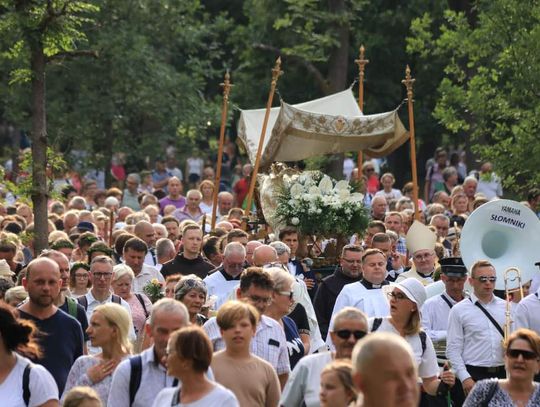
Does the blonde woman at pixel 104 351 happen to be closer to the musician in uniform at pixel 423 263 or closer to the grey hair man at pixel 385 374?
the grey hair man at pixel 385 374

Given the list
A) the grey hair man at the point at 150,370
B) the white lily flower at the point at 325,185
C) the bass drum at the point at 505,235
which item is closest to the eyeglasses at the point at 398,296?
the grey hair man at the point at 150,370

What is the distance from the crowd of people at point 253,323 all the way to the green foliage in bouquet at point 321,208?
0.89ft

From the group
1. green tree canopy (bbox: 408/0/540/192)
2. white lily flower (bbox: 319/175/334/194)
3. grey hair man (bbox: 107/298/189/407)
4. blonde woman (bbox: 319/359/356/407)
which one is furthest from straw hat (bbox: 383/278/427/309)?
green tree canopy (bbox: 408/0/540/192)

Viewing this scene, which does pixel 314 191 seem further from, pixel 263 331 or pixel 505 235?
pixel 263 331

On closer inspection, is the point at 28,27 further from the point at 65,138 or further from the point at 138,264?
the point at 65,138

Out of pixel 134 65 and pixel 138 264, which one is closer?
pixel 138 264

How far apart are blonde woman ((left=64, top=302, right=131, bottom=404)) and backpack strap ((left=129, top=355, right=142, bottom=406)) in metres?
0.59

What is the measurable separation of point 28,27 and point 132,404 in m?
7.32

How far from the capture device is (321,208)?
59.3 feet

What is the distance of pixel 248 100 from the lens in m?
34.4

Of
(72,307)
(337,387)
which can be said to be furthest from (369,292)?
(337,387)

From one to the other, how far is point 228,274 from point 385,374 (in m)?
8.18

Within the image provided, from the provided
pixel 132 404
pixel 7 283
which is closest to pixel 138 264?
pixel 7 283

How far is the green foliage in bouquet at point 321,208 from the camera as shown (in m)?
18.0
